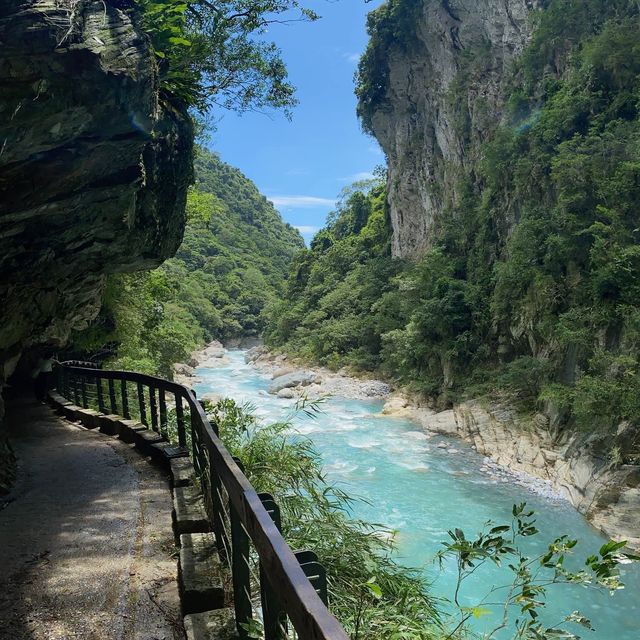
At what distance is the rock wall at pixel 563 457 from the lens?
376 inches

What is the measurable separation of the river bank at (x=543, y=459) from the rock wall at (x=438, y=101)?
1450 cm

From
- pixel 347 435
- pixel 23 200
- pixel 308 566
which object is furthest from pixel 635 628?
pixel 347 435

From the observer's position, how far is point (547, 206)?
16.8m

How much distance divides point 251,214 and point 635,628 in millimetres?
92937

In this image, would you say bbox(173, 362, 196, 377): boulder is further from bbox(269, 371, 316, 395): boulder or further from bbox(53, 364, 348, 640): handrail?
bbox(53, 364, 348, 640): handrail

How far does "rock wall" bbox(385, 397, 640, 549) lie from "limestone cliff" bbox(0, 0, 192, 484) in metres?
9.79

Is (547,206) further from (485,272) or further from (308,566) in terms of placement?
(308,566)

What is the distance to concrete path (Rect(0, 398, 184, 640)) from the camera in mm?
2641

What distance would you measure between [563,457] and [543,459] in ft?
2.12

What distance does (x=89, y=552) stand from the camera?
3.49 meters

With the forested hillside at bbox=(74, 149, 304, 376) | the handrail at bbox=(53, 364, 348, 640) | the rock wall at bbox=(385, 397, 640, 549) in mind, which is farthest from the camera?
the forested hillside at bbox=(74, 149, 304, 376)

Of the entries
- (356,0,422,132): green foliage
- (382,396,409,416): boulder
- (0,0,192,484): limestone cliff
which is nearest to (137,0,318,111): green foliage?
(0,0,192,484): limestone cliff

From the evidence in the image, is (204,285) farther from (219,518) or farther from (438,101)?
(219,518)

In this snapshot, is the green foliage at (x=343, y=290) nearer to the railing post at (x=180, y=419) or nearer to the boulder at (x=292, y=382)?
the boulder at (x=292, y=382)
